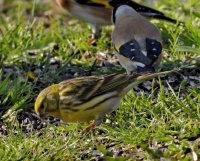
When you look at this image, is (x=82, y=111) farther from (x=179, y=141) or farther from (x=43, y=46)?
(x=43, y=46)

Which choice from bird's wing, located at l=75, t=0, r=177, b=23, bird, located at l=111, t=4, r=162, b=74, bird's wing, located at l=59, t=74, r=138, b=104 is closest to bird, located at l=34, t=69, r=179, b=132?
bird's wing, located at l=59, t=74, r=138, b=104

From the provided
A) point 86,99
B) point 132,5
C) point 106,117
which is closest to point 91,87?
point 86,99

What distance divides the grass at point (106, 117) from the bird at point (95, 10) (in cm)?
14

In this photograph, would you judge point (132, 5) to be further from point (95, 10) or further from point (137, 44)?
point (137, 44)

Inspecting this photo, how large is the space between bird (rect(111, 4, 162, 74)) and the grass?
9.8 inches

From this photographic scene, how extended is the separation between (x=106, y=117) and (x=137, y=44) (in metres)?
0.96

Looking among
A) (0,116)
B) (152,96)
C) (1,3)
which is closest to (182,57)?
(152,96)

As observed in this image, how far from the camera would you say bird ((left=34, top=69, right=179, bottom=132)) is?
4559 mm

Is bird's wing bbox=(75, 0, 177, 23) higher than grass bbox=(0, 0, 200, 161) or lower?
higher

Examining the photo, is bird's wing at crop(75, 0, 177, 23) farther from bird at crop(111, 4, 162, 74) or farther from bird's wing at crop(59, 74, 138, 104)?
bird's wing at crop(59, 74, 138, 104)

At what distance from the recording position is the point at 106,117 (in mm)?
4895

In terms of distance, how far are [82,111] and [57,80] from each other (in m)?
1.36

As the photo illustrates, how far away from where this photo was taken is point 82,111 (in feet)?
14.9

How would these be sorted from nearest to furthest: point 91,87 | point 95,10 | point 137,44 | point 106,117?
1. point 91,87
2. point 106,117
3. point 137,44
4. point 95,10
